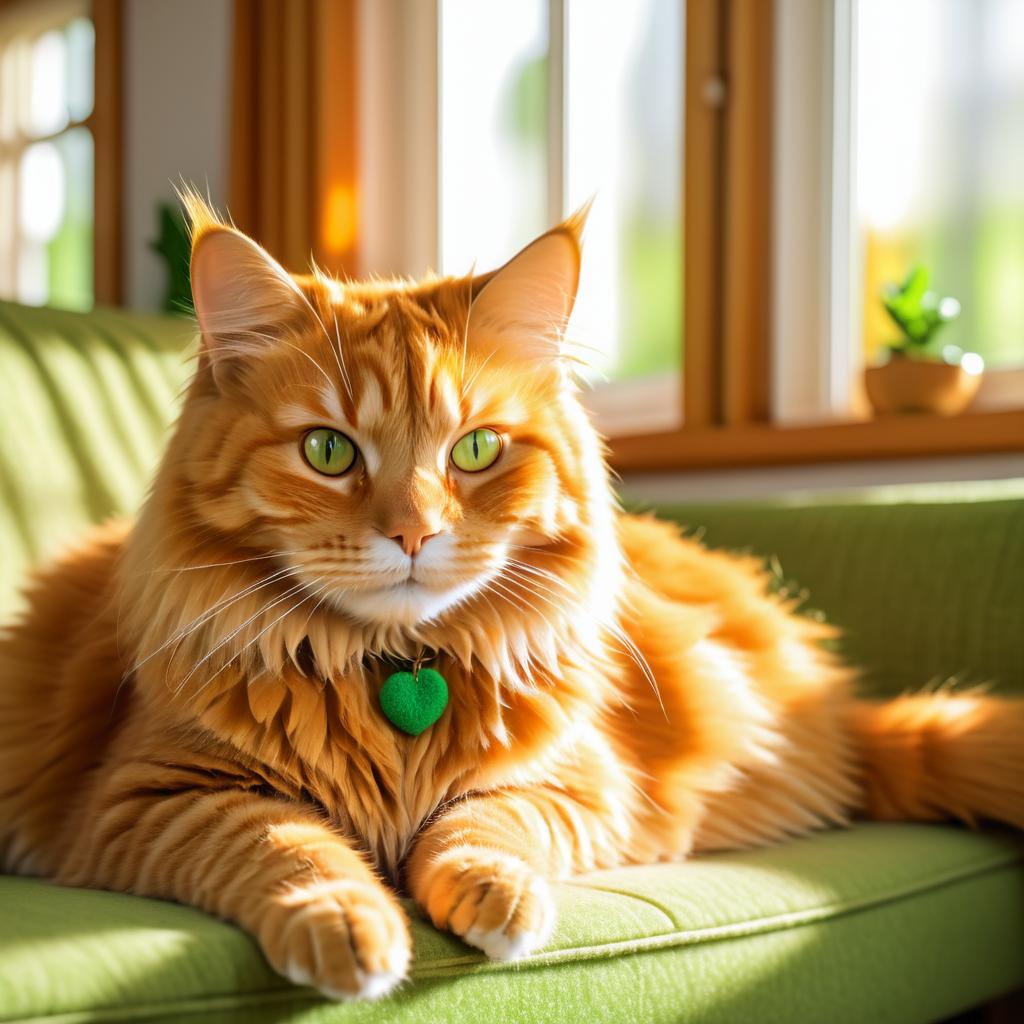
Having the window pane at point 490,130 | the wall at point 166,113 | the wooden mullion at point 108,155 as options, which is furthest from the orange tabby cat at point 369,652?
the wooden mullion at point 108,155

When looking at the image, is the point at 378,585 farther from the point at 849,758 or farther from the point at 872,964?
the point at 849,758

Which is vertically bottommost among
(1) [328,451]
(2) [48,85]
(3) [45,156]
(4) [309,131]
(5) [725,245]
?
(1) [328,451]

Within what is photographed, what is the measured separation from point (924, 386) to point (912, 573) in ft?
2.15

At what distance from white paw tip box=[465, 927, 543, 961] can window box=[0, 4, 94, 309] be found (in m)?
4.84

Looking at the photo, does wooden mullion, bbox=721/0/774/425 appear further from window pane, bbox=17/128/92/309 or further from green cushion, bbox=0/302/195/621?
window pane, bbox=17/128/92/309

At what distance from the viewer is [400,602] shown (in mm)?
1160

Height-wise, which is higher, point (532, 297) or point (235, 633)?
point (532, 297)

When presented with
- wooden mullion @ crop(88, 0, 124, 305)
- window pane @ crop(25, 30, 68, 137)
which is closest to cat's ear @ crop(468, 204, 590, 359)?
wooden mullion @ crop(88, 0, 124, 305)

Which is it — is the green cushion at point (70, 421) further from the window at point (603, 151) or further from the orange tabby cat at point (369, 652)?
the window at point (603, 151)

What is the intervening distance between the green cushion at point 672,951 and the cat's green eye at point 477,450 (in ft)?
1.44

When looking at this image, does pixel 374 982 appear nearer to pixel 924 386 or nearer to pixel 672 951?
pixel 672 951

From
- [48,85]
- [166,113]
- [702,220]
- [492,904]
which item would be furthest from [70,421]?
[48,85]

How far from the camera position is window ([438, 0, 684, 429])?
10.8 feet

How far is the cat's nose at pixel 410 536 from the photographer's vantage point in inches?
43.9
